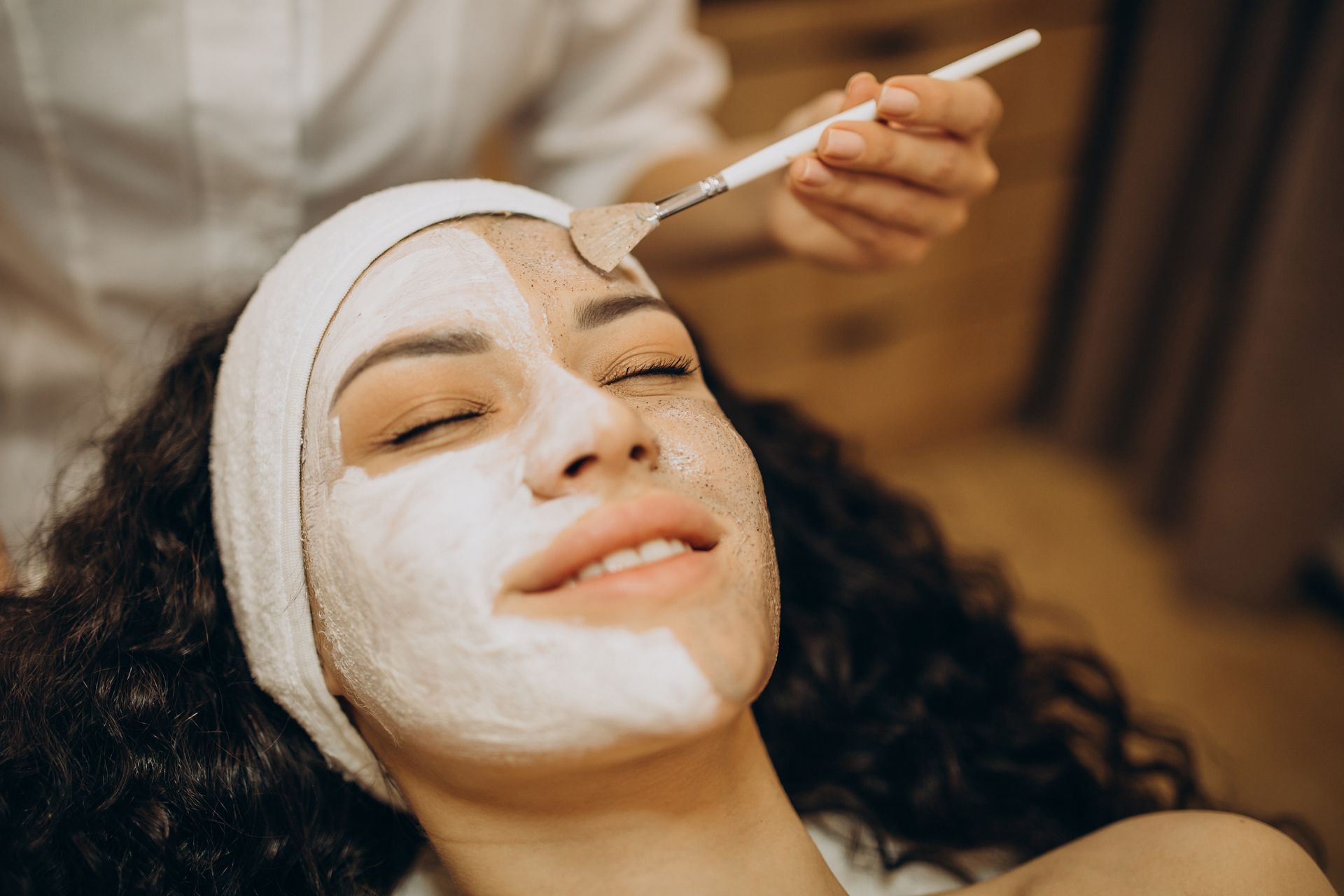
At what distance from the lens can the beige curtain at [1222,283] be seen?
142 cm

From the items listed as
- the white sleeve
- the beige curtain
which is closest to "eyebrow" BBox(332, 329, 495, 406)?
the white sleeve

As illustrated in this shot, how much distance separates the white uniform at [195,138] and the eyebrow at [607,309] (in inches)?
16.7

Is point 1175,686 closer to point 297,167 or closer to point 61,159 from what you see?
point 297,167

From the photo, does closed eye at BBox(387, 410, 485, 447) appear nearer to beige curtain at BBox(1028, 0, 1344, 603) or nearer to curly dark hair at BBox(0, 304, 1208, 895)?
curly dark hair at BBox(0, 304, 1208, 895)

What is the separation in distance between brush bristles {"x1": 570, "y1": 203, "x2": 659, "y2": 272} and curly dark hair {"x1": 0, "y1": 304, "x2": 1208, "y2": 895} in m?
0.35

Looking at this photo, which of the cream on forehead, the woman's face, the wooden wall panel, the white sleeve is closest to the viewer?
the woman's face

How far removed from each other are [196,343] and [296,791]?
433 millimetres

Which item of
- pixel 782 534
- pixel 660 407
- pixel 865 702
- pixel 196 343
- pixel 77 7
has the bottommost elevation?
pixel 865 702

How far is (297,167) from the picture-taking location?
1.02 meters

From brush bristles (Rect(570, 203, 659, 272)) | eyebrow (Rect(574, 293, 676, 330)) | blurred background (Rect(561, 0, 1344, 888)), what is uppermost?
brush bristles (Rect(570, 203, 659, 272))

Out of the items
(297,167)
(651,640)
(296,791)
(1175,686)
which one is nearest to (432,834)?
(296,791)

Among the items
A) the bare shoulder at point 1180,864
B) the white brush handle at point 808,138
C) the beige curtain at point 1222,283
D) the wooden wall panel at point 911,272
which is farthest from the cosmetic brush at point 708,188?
the beige curtain at point 1222,283

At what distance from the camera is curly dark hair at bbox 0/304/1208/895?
77cm

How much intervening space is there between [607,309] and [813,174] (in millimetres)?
200
